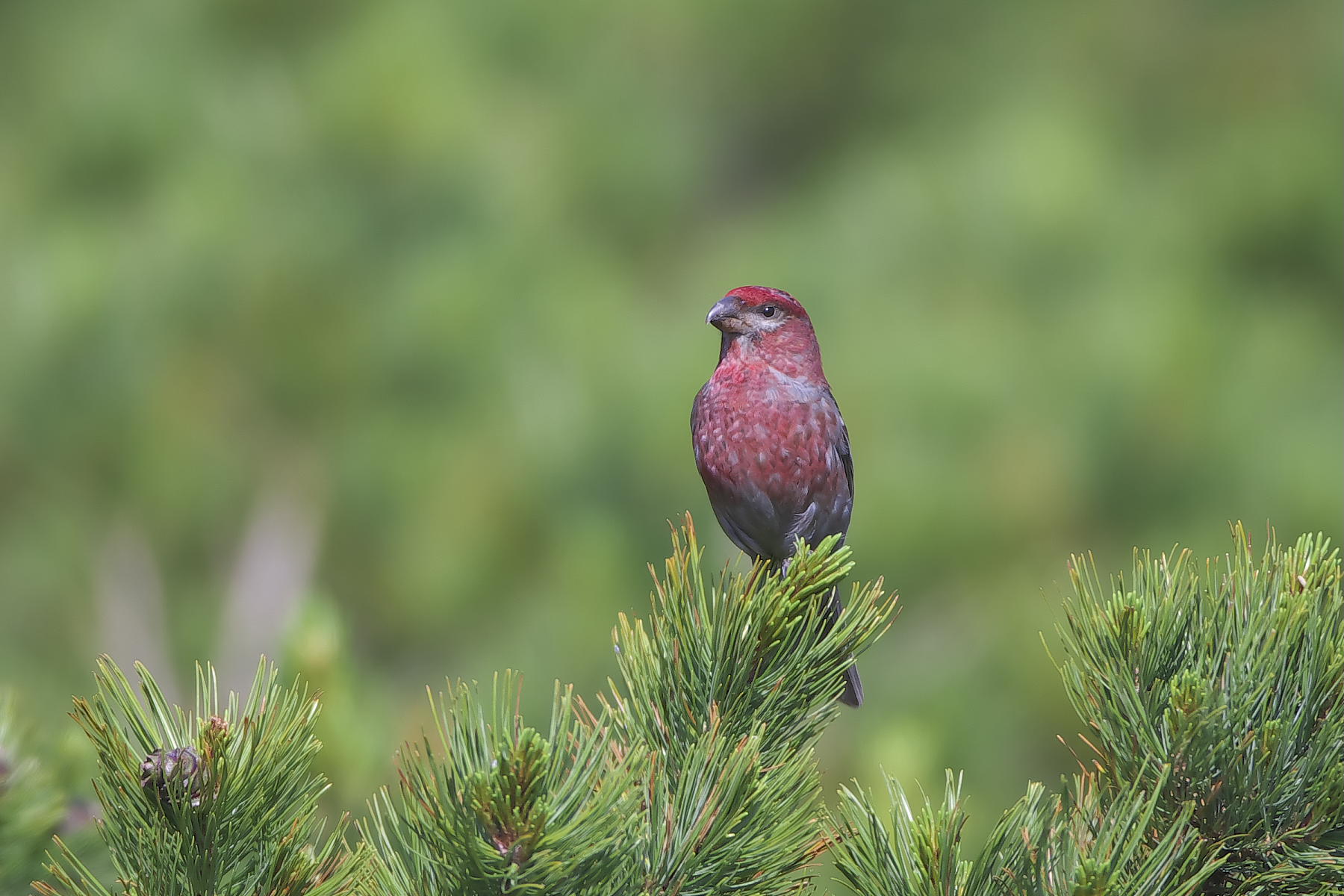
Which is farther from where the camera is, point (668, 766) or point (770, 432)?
point (770, 432)

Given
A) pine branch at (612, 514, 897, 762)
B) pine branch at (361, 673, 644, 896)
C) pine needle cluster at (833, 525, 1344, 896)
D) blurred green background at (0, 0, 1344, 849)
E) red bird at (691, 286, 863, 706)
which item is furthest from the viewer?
blurred green background at (0, 0, 1344, 849)

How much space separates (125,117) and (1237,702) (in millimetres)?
4892

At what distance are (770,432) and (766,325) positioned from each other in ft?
0.86

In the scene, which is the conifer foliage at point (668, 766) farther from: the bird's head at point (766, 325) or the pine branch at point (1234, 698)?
the bird's head at point (766, 325)

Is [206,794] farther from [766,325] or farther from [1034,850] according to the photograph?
[766,325]

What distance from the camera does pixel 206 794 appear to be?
1192mm

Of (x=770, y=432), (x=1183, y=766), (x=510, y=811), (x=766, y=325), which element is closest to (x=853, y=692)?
(x=770, y=432)

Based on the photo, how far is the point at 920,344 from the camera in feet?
16.3

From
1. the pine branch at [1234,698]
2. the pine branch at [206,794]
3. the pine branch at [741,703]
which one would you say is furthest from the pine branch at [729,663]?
the pine branch at [206,794]

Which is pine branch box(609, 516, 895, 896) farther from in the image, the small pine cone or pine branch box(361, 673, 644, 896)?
the small pine cone

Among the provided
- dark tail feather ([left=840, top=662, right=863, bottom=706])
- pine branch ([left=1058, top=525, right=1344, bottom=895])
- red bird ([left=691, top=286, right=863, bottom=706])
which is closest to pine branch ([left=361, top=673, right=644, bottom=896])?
pine branch ([left=1058, top=525, right=1344, bottom=895])

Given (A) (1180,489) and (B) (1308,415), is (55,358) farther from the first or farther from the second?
(B) (1308,415)

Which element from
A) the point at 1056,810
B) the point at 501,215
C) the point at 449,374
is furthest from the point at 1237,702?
the point at 501,215

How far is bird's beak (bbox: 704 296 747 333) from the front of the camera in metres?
2.60
